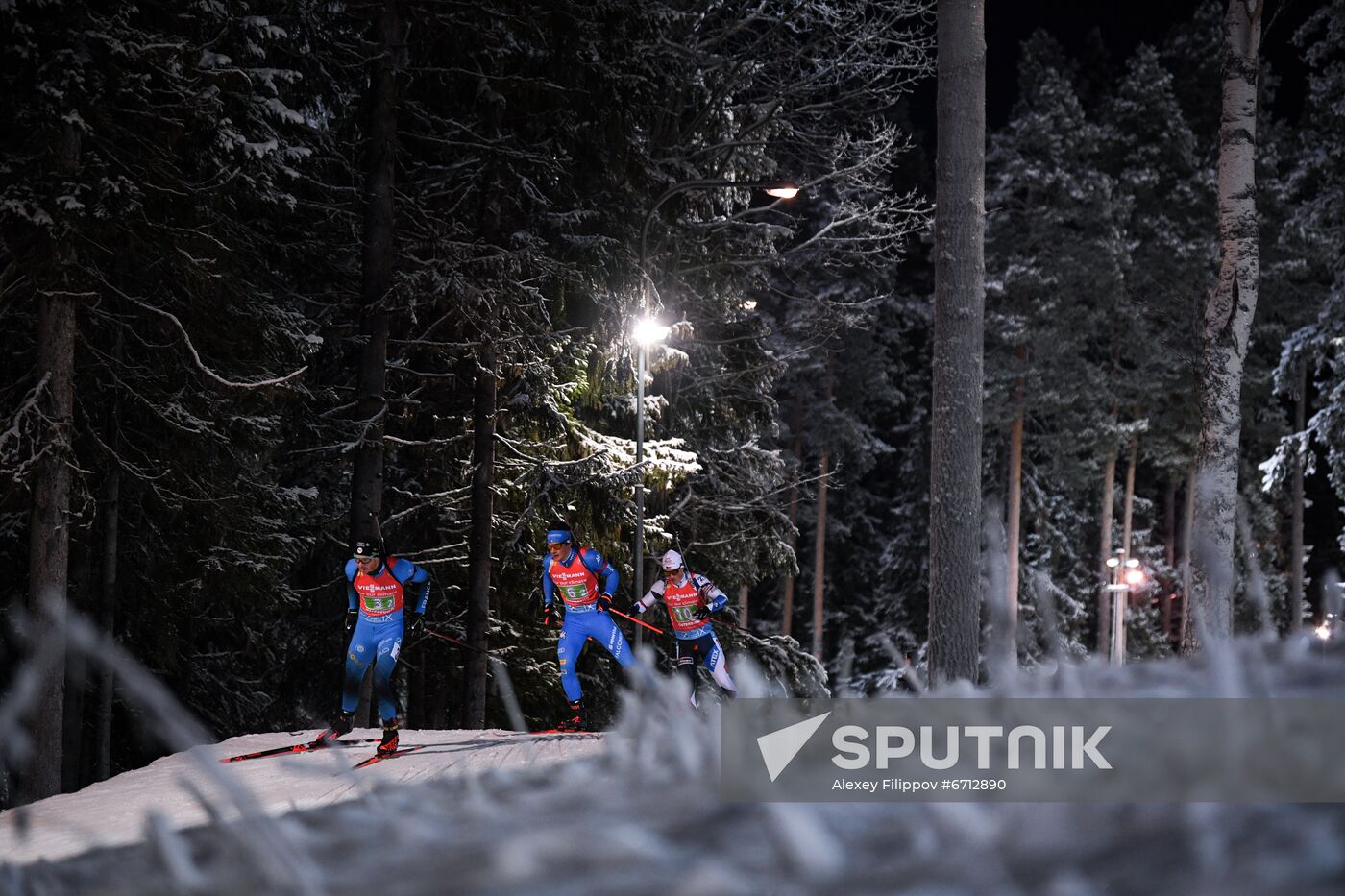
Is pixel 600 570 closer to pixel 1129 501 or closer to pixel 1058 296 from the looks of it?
pixel 1058 296

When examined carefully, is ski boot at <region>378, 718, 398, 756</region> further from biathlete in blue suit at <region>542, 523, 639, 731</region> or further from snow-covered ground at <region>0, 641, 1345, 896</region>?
snow-covered ground at <region>0, 641, 1345, 896</region>

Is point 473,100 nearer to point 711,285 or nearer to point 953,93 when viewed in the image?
point 711,285

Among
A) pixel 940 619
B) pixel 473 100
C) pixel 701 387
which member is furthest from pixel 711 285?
pixel 940 619

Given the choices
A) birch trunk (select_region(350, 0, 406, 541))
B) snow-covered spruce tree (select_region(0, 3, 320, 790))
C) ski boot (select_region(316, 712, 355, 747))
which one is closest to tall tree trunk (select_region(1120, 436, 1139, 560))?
birch trunk (select_region(350, 0, 406, 541))

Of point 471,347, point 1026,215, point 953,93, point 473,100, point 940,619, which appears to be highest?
point 1026,215

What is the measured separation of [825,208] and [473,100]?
925 inches

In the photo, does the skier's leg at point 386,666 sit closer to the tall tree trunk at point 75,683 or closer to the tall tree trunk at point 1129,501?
the tall tree trunk at point 75,683

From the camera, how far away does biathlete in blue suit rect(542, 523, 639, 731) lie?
11227 millimetres

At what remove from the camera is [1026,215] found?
34219 millimetres

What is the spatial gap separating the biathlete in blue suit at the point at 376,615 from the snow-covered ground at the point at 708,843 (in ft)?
28.8

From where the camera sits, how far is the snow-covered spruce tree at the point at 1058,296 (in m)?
33.3

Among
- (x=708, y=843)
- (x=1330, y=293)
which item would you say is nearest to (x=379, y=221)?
(x=708, y=843)

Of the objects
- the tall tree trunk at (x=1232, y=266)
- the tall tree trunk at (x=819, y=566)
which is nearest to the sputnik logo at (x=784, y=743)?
the tall tree trunk at (x=1232, y=266)

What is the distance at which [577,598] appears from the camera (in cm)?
1128
